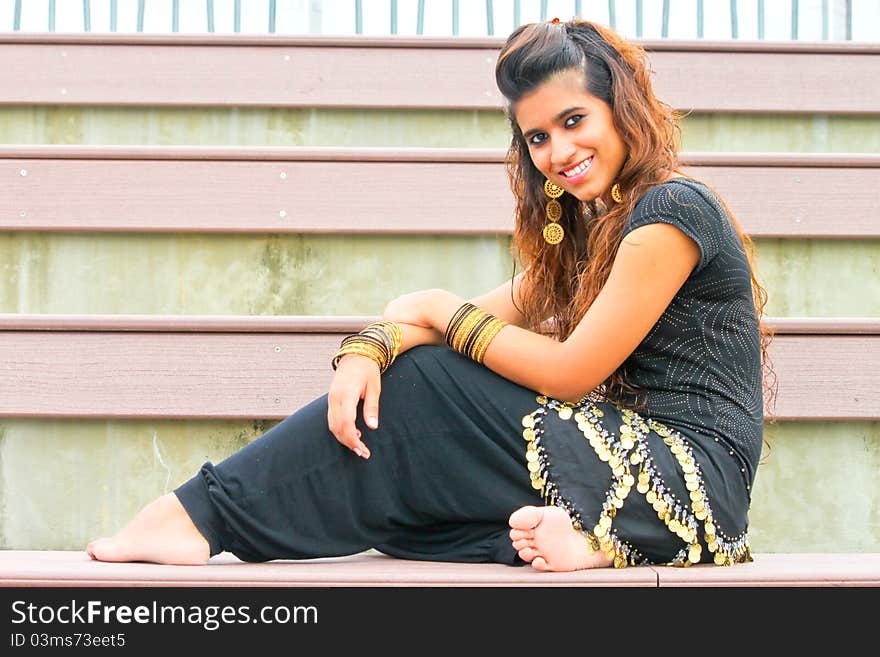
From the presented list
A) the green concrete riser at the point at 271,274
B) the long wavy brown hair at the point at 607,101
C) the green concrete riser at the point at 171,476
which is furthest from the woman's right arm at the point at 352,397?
the green concrete riser at the point at 271,274

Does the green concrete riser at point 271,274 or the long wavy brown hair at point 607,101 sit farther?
the green concrete riser at point 271,274

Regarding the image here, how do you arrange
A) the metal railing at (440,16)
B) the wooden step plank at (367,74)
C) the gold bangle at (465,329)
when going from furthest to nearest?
the metal railing at (440,16) → the wooden step plank at (367,74) → the gold bangle at (465,329)

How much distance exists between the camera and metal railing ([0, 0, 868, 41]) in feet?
8.95

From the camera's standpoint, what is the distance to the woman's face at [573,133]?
4.28ft

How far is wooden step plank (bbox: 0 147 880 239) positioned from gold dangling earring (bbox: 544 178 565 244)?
412 millimetres

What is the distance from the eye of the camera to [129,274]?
6.13ft

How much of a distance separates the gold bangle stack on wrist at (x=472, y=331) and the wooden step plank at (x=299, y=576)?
0.82ft

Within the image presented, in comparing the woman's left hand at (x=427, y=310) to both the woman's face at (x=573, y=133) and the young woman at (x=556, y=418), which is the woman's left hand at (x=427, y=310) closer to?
the young woman at (x=556, y=418)

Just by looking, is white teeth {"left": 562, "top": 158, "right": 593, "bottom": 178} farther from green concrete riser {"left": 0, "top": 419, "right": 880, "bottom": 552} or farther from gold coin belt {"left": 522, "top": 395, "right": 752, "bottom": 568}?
green concrete riser {"left": 0, "top": 419, "right": 880, "bottom": 552}

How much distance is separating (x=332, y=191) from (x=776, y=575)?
3.51 feet

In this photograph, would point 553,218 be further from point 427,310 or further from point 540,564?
point 540,564
